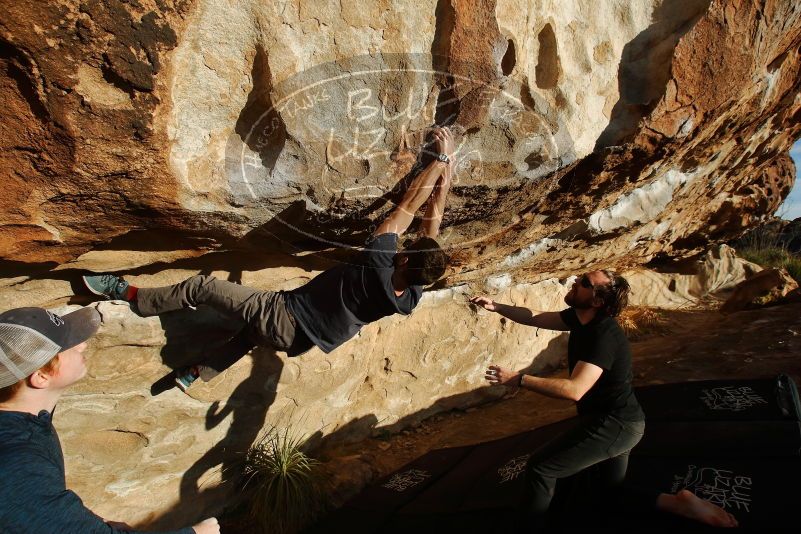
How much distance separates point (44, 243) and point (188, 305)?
2.48 ft

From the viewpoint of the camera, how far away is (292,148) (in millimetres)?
2229

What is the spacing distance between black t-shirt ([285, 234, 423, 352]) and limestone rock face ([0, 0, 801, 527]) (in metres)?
0.32

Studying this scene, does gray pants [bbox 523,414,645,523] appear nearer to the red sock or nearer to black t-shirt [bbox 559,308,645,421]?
black t-shirt [bbox 559,308,645,421]

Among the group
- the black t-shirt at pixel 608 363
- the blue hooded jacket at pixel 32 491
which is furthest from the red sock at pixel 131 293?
the black t-shirt at pixel 608 363

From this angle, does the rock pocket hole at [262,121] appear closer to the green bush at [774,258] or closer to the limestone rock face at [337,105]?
the limestone rock face at [337,105]

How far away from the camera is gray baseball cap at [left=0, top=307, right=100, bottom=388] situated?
4.82 feet

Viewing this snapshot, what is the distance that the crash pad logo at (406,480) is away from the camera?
3.93 metres

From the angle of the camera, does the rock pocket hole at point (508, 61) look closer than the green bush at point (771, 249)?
Yes

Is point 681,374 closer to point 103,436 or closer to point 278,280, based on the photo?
point 278,280

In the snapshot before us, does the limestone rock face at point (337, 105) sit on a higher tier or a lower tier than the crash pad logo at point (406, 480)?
higher

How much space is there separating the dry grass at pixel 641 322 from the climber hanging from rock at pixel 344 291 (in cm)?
577

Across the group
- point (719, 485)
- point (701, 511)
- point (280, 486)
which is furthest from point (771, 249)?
point (280, 486)

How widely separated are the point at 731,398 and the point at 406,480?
267 cm

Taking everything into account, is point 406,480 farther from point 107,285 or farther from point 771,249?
point 771,249
